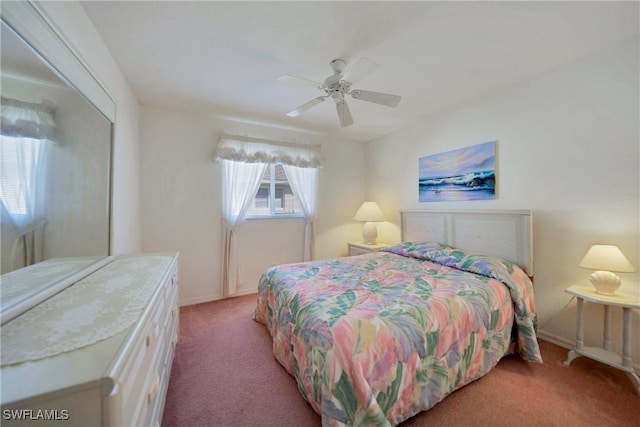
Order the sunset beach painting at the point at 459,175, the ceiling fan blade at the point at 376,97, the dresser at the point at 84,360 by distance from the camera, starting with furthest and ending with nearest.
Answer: the sunset beach painting at the point at 459,175 < the ceiling fan blade at the point at 376,97 < the dresser at the point at 84,360

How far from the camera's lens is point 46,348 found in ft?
2.30

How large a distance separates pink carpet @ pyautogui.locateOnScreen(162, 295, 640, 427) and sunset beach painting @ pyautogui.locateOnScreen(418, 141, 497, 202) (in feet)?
5.20

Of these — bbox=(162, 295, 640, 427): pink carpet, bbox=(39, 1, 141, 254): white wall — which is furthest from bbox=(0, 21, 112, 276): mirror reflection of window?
bbox=(162, 295, 640, 427): pink carpet

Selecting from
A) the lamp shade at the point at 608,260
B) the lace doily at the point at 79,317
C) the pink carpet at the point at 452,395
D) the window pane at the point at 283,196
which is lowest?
the pink carpet at the point at 452,395

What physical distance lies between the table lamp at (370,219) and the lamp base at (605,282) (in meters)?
2.31

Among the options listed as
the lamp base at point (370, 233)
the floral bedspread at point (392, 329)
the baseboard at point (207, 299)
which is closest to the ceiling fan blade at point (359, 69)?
the floral bedspread at point (392, 329)

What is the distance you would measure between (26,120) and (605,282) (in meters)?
3.39

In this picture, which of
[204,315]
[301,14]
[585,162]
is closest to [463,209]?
[585,162]

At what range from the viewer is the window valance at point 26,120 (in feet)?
2.65

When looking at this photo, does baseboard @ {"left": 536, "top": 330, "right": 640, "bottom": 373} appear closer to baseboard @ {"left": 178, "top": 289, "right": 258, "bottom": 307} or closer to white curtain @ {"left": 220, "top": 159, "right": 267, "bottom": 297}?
baseboard @ {"left": 178, "top": 289, "right": 258, "bottom": 307}

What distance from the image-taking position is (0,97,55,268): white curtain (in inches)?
32.1

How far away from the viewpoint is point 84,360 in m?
0.67

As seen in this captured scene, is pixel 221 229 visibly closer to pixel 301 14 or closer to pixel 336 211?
pixel 336 211

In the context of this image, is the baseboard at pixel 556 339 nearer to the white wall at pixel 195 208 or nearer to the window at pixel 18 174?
the white wall at pixel 195 208
